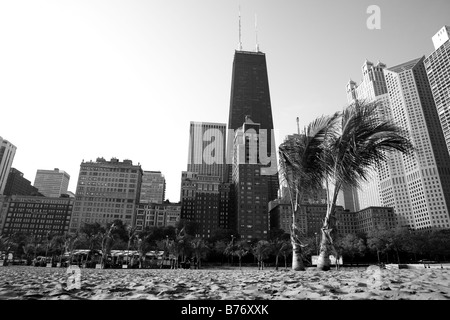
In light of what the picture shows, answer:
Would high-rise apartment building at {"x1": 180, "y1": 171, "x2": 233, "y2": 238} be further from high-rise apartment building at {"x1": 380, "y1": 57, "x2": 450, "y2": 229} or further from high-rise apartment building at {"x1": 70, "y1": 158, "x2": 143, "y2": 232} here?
high-rise apartment building at {"x1": 380, "y1": 57, "x2": 450, "y2": 229}

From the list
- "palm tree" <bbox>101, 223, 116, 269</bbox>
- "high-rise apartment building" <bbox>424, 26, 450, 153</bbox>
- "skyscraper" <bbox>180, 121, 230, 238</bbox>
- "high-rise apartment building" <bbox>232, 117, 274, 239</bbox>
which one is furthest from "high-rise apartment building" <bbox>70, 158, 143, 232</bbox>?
"high-rise apartment building" <bbox>424, 26, 450, 153</bbox>

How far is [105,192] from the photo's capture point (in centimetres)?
10012

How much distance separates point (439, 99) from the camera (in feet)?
36.2

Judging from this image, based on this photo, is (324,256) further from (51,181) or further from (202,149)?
(51,181)

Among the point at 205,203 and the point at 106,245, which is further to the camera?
the point at 205,203

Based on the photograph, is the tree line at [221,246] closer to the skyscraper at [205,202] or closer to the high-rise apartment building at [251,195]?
the high-rise apartment building at [251,195]

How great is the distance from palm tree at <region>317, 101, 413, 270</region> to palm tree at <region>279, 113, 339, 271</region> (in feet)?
2.00

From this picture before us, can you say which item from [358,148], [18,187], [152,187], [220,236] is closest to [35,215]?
[18,187]

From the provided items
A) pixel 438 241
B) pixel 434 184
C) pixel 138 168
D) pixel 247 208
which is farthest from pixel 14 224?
pixel 434 184

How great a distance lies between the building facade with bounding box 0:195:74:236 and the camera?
4055 inches

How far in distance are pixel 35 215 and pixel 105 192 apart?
33.5 m

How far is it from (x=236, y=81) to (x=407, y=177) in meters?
121

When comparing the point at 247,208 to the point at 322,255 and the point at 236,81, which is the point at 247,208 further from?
the point at 236,81

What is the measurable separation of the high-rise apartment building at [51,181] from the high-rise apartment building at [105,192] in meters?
65.7
